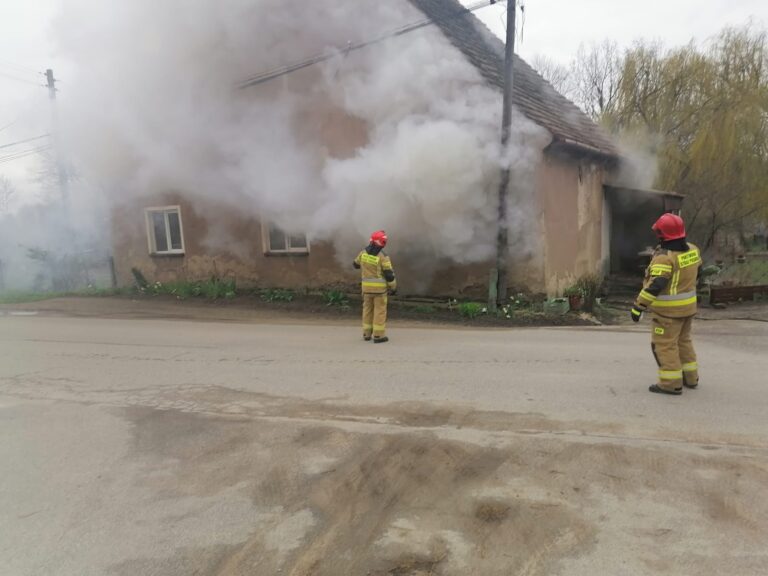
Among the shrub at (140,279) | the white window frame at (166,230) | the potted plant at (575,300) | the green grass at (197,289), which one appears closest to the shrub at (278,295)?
the green grass at (197,289)

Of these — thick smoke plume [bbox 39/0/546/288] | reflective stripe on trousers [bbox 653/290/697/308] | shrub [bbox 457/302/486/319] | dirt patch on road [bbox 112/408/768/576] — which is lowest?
dirt patch on road [bbox 112/408/768/576]

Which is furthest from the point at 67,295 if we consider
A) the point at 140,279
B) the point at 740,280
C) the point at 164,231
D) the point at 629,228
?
the point at 740,280

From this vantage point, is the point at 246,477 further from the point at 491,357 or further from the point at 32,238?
the point at 32,238

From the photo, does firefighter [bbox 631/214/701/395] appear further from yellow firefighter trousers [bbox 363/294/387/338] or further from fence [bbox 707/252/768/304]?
fence [bbox 707/252/768/304]

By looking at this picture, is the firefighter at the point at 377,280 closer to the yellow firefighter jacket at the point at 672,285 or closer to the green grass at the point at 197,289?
the yellow firefighter jacket at the point at 672,285

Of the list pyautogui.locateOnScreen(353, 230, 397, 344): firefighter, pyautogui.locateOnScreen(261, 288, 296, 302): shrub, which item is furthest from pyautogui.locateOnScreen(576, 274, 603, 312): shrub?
pyautogui.locateOnScreen(261, 288, 296, 302): shrub

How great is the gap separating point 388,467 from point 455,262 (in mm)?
6425

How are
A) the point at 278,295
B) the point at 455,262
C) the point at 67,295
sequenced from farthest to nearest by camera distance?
the point at 67,295
the point at 278,295
the point at 455,262

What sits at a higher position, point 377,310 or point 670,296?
point 670,296

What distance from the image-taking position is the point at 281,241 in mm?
11406

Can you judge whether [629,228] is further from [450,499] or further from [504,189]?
[450,499]

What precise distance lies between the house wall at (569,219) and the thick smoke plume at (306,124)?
714 millimetres

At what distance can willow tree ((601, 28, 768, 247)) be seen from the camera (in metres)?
14.5

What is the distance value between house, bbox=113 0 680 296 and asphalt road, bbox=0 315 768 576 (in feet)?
11.7
